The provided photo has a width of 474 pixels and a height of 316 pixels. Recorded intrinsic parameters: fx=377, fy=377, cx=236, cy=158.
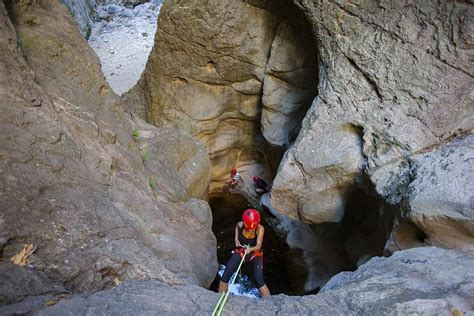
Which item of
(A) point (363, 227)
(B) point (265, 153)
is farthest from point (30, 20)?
(B) point (265, 153)

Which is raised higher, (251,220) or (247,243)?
(251,220)

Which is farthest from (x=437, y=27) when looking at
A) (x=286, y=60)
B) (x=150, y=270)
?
(x=150, y=270)

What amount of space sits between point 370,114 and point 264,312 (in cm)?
395

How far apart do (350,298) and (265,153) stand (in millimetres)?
7199

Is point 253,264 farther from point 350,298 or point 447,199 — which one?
point 447,199

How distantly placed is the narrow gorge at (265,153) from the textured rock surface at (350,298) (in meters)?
0.02

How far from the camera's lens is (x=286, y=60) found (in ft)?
27.3

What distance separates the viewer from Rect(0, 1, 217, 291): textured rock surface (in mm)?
3359

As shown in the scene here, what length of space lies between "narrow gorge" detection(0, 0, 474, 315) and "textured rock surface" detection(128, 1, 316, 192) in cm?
4

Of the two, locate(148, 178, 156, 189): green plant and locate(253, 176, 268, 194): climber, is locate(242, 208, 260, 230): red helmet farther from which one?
locate(253, 176, 268, 194): climber

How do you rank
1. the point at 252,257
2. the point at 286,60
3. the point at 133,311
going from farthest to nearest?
the point at 286,60
the point at 252,257
the point at 133,311

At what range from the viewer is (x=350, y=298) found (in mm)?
3410

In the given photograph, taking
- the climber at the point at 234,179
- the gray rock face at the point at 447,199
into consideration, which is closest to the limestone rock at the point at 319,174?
the gray rock face at the point at 447,199

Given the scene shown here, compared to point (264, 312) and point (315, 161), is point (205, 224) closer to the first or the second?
point (315, 161)
